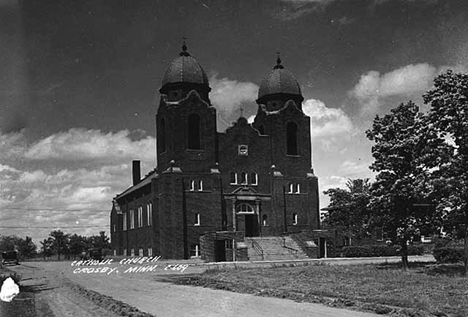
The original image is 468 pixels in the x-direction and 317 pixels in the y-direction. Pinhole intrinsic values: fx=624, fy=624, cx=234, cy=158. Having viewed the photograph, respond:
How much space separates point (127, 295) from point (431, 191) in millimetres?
12855

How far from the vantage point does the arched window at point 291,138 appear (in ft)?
208

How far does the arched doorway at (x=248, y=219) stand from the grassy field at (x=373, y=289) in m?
29.3

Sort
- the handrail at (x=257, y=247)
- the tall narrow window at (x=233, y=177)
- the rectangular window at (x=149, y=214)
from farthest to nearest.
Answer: the rectangular window at (x=149, y=214), the tall narrow window at (x=233, y=177), the handrail at (x=257, y=247)

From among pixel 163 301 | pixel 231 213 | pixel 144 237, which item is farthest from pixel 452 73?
pixel 144 237

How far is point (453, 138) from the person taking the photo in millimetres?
25281

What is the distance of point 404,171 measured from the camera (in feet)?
101

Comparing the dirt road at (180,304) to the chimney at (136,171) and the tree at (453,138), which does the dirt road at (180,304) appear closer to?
the tree at (453,138)

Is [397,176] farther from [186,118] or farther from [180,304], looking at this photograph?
[186,118]

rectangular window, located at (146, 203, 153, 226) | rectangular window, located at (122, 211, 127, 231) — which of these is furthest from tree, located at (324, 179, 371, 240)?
rectangular window, located at (122, 211, 127, 231)

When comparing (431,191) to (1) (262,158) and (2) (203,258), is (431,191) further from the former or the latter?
(1) (262,158)

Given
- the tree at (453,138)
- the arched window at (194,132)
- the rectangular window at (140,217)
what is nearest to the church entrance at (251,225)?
the arched window at (194,132)

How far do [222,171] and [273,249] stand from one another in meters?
9.55

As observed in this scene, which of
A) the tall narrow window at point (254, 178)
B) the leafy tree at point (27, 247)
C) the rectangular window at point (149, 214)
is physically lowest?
the leafy tree at point (27, 247)

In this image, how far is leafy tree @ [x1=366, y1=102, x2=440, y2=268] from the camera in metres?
30.1
